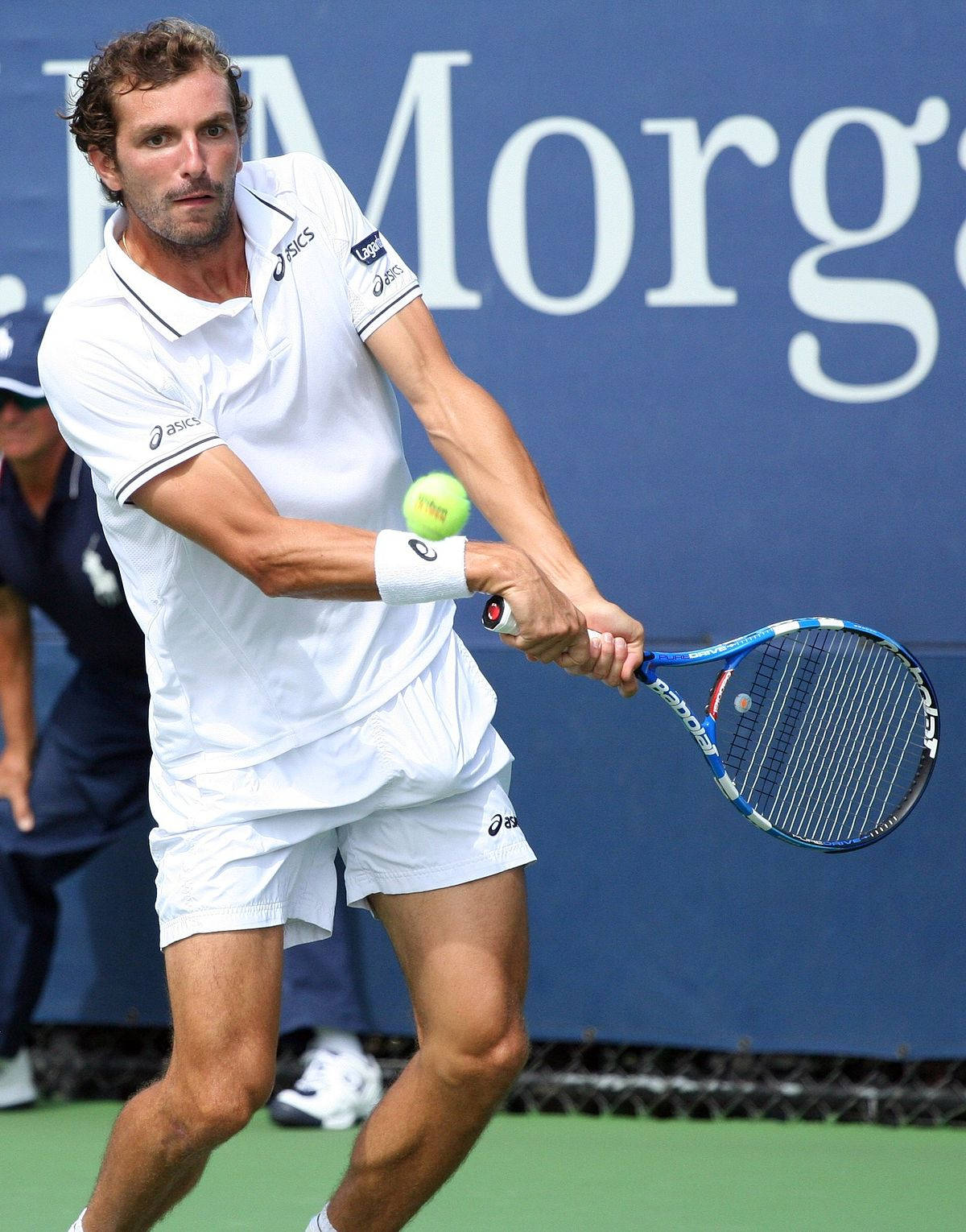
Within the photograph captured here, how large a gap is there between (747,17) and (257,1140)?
7.73 ft

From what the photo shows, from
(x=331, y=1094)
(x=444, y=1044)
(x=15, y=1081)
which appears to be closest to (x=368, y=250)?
(x=444, y=1044)

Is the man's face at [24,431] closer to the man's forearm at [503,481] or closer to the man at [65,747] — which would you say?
the man at [65,747]

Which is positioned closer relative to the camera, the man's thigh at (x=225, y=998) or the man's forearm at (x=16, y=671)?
the man's thigh at (x=225, y=998)

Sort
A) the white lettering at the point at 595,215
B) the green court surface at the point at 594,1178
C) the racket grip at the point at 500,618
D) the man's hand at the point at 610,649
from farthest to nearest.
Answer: the white lettering at the point at 595,215, the green court surface at the point at 594,1178, the man's hand at the point at 610,649, the racket grip at the point at 500,618

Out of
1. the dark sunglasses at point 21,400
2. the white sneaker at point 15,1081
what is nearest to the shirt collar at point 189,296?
the dark sunglasses at point 21,400

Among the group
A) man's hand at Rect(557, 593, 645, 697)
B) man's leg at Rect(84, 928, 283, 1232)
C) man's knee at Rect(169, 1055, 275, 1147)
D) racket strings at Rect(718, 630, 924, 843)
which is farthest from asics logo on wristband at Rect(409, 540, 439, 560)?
racket strings at Rect(718, 630, 924, 843)

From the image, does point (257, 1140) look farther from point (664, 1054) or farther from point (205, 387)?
point (205, 387)

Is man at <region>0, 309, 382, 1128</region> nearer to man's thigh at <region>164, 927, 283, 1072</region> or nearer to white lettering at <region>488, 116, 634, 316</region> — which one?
white lettering at <region>488, 116, 634, 316</region>

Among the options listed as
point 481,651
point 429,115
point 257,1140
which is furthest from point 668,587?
point 257,1140

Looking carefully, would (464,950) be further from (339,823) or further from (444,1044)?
(339,823)

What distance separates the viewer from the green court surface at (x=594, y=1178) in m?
3.32

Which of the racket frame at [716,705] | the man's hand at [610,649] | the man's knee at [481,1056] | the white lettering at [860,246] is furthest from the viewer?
the white lettering at [860,246]

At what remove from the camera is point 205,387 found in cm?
255

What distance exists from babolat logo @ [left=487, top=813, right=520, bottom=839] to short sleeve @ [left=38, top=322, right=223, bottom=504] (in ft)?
2.11
